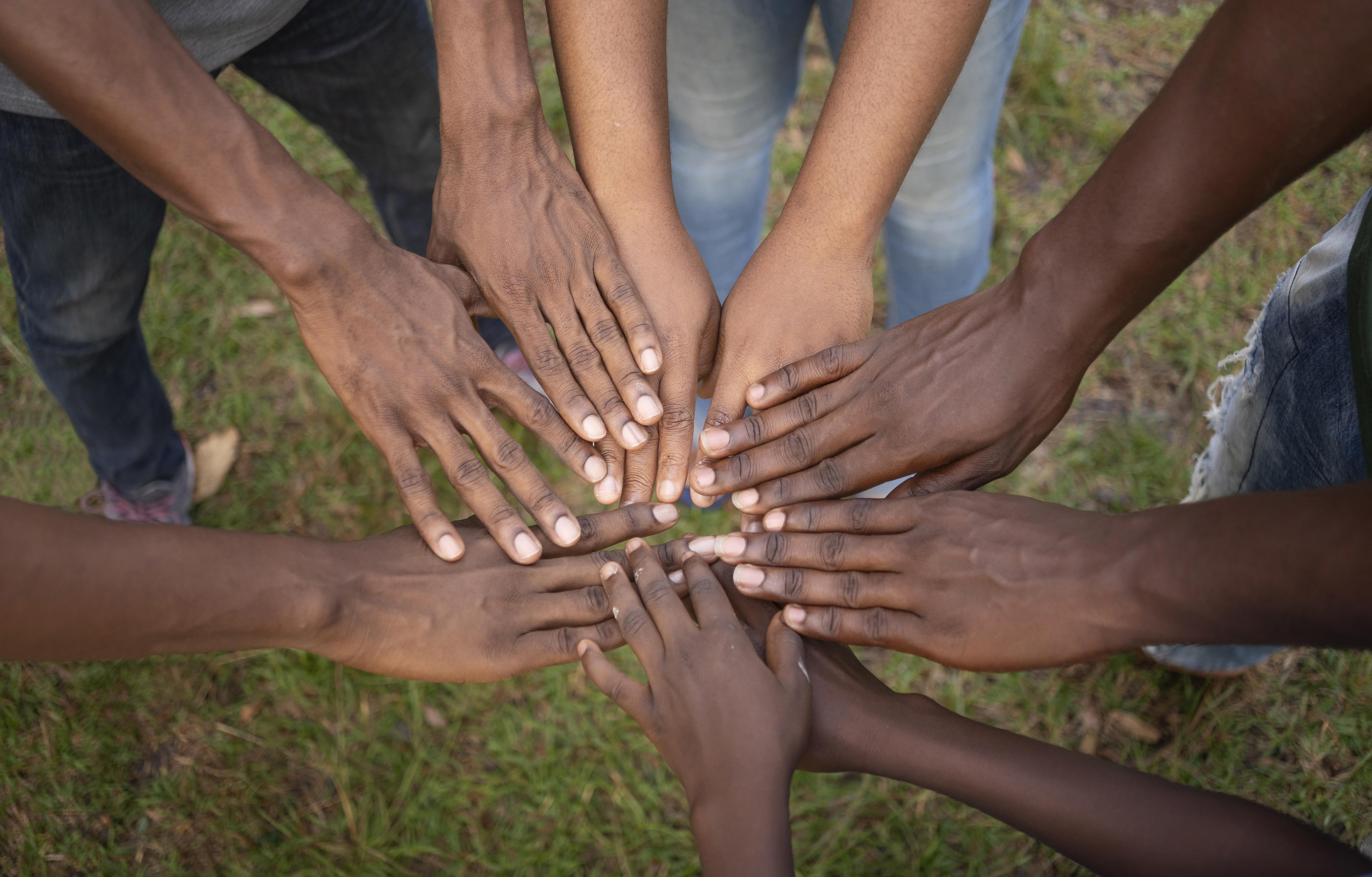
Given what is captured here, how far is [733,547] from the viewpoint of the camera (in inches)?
73.0

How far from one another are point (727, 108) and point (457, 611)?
141cm

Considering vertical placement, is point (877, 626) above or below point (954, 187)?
below

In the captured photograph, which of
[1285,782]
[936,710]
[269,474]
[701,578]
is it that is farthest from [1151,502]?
[269,474]

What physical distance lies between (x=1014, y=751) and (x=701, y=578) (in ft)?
2.35

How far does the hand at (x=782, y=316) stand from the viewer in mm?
1965

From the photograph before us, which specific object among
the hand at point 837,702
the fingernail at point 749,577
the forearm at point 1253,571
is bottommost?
the hand at point 837,702

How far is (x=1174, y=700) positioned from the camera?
8.24 feet

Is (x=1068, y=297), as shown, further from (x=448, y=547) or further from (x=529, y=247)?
(x=448, y=547)

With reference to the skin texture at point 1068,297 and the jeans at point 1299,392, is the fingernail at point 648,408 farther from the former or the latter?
the jeans at point 1299,392

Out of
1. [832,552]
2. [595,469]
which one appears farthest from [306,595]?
[832,552]

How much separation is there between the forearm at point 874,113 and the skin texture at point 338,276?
0.77m

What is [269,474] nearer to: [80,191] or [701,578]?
[80,191]

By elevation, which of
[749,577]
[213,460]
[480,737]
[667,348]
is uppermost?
[667,348]

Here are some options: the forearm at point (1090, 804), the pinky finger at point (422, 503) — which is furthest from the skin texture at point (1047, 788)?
the pinky finger at point (422, 503)
